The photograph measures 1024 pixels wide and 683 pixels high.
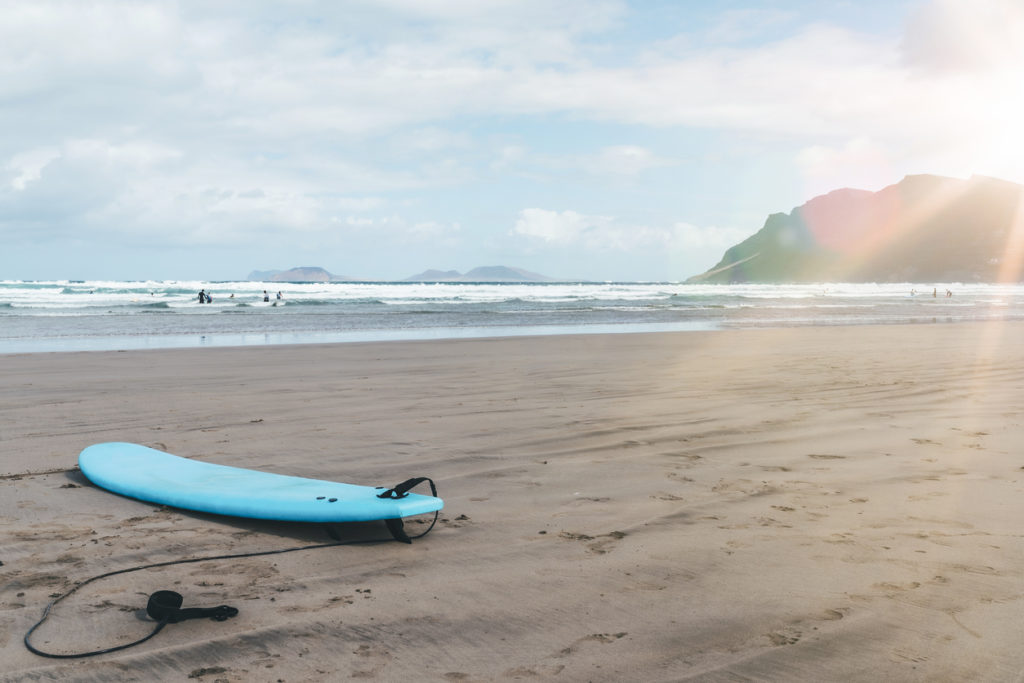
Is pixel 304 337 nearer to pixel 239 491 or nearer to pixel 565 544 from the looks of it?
pixel 239 491

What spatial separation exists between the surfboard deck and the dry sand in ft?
0.27

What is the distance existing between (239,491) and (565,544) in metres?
1.61

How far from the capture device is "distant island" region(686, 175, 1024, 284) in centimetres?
11206

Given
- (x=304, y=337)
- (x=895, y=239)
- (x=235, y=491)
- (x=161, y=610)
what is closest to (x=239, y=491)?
(x=235, y=491)

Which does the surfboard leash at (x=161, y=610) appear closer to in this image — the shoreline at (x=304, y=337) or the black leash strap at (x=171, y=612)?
the black leash strap at (x=171, y=612)

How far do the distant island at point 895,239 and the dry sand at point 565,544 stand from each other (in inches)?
4408

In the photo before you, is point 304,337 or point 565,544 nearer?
point 565,544

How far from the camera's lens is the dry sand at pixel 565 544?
6.82 feet

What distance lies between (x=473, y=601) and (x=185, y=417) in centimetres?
440

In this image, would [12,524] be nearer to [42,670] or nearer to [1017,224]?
[42,670]

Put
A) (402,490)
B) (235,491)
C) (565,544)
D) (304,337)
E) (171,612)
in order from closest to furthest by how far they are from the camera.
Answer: (171,612), (565,544), (402,490), (235,491), (304,337)

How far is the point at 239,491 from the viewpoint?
346 cm

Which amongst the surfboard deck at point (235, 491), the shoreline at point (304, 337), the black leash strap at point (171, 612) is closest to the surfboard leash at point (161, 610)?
the black leash strap at point (171, 612)

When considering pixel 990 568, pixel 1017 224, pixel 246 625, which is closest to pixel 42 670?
pixel 246 625
